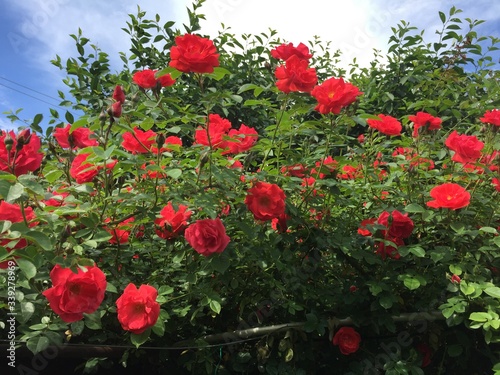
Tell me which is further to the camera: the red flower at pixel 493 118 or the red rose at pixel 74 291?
the red flower at pixel 493 118

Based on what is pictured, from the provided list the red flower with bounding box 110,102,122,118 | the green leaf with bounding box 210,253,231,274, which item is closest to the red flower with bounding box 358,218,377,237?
the green leaf with bounding box 210,253,231,274

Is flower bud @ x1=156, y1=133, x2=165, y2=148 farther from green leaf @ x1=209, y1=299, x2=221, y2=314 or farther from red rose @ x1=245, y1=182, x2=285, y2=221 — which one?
green leaf @ x1=209, y1=299, x2=221, y2=314

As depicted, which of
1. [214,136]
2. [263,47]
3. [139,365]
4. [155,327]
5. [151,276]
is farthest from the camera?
[263,47]

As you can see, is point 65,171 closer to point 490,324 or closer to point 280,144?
point 280,144

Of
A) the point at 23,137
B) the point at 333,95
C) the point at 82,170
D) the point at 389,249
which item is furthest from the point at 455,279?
the point at 23,137

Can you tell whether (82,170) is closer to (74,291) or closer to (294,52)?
(74,291)

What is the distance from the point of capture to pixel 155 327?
1.34m

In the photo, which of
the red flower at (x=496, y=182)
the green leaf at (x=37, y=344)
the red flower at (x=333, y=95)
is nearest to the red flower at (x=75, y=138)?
the green leaf at (x=37, y=344)

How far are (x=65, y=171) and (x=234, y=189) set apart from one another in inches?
21.7

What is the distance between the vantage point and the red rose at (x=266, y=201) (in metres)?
1.42

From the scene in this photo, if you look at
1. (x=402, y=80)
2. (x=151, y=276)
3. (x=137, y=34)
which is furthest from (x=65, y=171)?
(x=402, y=80)

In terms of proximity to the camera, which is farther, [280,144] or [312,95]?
[280,144]

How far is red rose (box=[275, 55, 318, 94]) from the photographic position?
56.6 inches

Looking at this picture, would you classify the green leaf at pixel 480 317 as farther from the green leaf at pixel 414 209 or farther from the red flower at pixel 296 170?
the red flower at pixel 296 170
